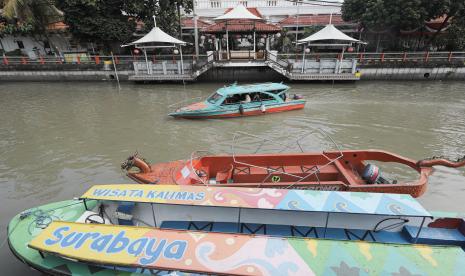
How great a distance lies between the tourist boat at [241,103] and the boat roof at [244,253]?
954cm

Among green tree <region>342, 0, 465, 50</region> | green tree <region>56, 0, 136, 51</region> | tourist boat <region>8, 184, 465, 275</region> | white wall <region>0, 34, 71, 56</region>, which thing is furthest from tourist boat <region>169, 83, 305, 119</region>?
white wall <region>0, 34, 71, 56</region>

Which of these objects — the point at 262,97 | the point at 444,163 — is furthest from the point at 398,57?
the point at 444,163

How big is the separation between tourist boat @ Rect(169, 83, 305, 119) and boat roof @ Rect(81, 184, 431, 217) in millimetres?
8357

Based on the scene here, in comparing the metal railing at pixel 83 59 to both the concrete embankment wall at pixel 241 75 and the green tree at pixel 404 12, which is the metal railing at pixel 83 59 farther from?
the green tree at pixel 404 12

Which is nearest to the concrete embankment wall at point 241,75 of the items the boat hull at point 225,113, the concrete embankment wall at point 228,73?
the concrete embankment wall at point 228,73

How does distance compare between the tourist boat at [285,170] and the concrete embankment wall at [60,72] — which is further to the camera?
the concrete embankment wall at [60,72]

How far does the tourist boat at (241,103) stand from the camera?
41.3 feet

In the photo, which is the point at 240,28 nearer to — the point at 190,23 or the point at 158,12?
the point at 158,12

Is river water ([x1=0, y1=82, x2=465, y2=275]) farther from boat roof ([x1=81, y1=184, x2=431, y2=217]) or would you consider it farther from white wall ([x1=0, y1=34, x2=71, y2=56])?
white wall ([x1=0, y1=34, x2=71, y2=56])

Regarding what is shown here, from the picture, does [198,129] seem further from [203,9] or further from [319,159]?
[203,9]

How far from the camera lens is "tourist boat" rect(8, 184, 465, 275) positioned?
2.89 metres

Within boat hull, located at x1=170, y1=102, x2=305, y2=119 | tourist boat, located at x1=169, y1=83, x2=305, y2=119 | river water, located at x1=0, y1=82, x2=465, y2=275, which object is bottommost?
river water, located at x1=0, y1=82, x2=465, y2=275

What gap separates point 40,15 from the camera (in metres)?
24.2

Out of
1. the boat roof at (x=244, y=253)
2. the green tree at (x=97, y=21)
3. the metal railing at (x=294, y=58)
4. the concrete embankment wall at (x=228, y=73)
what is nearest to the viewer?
the boat roof at (x=244, y=253)
